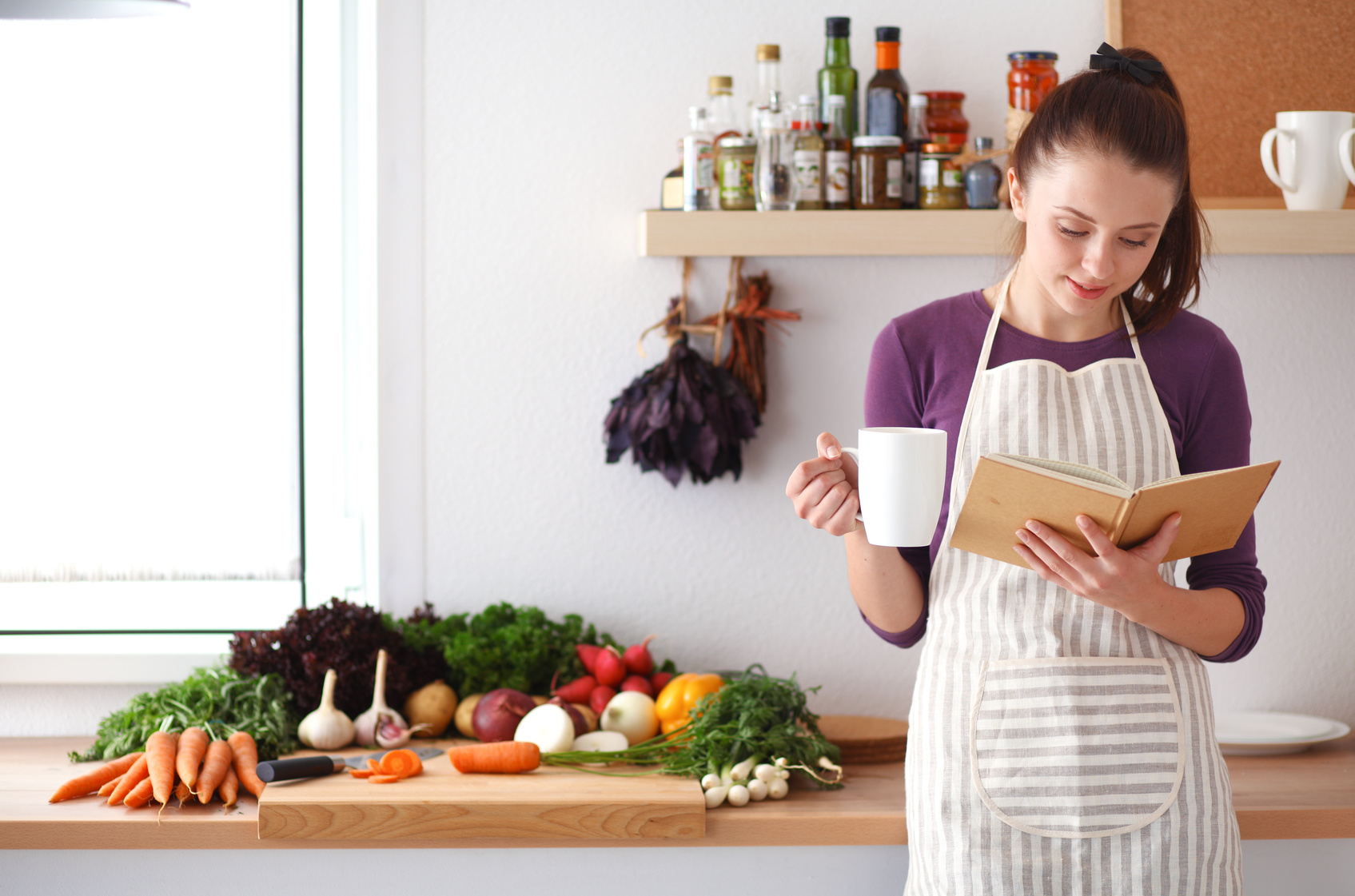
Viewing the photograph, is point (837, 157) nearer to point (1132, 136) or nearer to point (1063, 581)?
point (1132, 136)

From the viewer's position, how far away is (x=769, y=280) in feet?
6.10

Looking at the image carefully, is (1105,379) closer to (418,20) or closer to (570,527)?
(570,527)

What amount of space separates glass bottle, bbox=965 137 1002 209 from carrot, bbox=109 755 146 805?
147cm

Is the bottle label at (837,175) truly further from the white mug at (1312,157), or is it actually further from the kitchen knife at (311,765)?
the kitchen knife at (311,765)

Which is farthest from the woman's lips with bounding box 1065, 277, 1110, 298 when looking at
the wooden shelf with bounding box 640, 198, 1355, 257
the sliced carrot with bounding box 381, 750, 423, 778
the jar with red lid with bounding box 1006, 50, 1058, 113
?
the sliced carrot with bounding box 381, 750, 423, 778

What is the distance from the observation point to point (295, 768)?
4.89 ft

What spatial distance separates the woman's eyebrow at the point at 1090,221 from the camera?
1021 millimetres

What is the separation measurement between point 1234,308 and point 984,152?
0.56 metres

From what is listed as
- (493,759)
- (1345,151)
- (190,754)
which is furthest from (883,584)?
(1345,151)

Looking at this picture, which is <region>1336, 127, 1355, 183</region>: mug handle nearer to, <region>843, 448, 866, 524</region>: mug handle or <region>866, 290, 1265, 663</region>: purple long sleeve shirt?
<region>866, 290, 1265, 663</region>: purple long sleeve shirt

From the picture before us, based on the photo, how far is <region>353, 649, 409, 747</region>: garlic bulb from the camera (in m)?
1.67

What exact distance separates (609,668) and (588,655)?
0.17 feet

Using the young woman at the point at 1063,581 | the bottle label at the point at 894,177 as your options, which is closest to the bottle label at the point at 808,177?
the bottle label at the point at 894,177

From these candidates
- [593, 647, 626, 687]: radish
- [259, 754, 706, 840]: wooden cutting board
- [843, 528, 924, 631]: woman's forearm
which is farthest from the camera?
[593, 647, 626, 687]: radish
